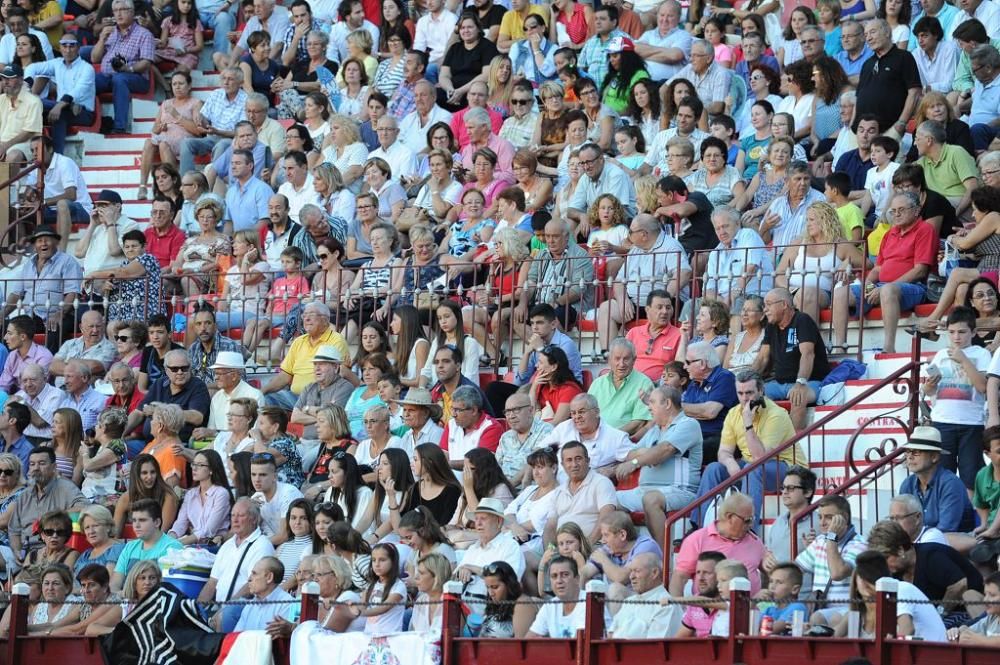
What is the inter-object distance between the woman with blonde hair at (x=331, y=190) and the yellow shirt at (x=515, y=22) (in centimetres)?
309

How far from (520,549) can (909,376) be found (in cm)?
308

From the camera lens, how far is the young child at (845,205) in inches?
706

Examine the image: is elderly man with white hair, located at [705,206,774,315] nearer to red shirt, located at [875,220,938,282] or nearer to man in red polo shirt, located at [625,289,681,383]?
man in red polo shirt, located at [625,289,681,383]

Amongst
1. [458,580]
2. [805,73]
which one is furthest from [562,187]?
[458,580]

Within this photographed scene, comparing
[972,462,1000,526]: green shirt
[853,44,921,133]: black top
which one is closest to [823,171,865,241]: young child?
[853,44,921,133]: black top

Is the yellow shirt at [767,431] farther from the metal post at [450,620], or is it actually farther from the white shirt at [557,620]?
the metal post at [450,620]

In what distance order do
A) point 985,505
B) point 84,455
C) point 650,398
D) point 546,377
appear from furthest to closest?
point 84,455 → point 546,377 → point 650,398 → point 985,505

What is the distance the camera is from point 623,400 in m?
16.6

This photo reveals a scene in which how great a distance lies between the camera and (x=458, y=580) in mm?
14547

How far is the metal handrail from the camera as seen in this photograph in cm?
1466

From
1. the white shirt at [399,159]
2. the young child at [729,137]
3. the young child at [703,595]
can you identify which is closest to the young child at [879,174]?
the young child at [729,137]

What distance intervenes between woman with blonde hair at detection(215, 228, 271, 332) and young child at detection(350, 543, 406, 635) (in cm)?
536

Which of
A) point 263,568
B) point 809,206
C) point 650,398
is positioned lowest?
point 263,568

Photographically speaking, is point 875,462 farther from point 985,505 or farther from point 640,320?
point 640,320
